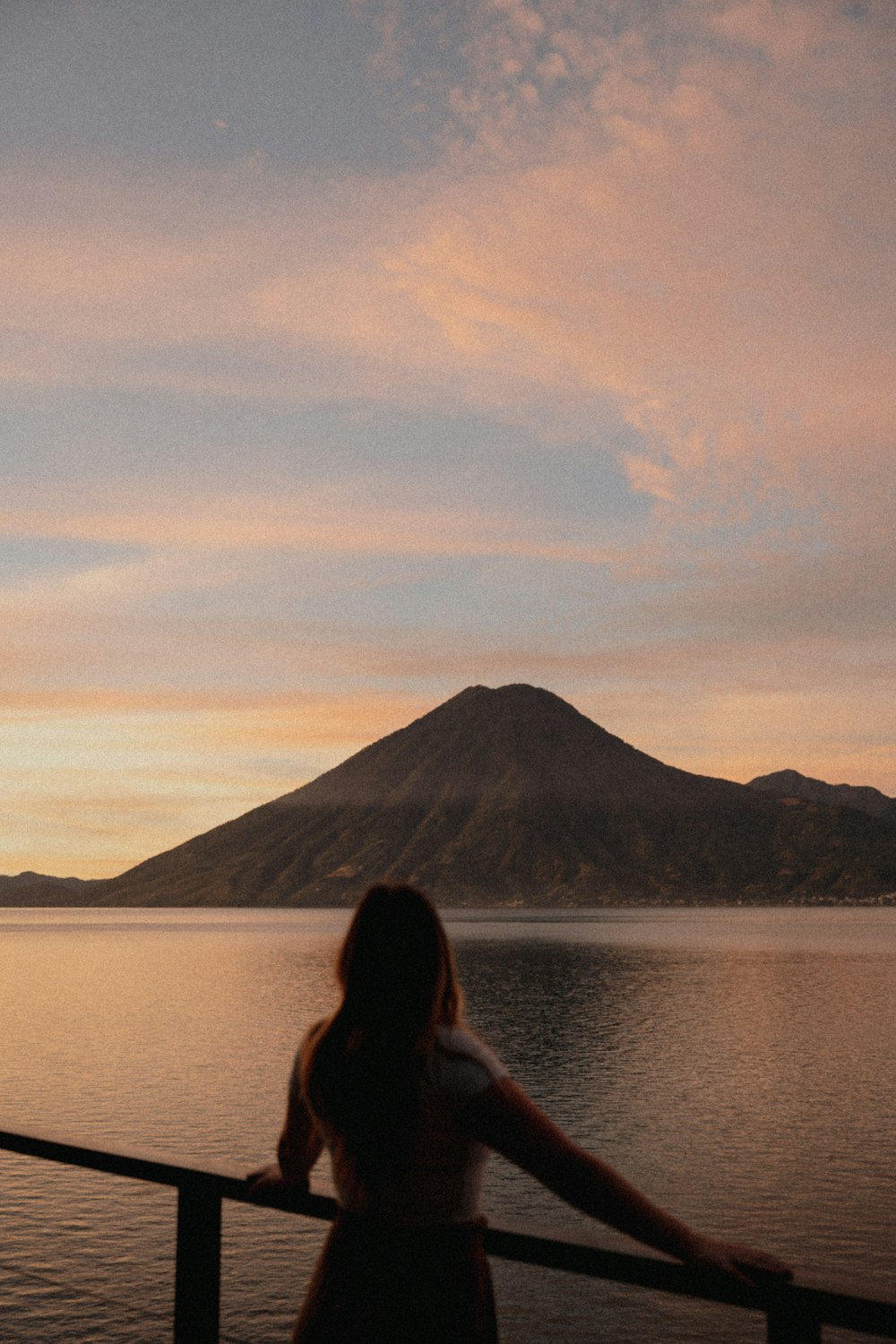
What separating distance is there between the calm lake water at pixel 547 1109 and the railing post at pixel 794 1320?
11cm

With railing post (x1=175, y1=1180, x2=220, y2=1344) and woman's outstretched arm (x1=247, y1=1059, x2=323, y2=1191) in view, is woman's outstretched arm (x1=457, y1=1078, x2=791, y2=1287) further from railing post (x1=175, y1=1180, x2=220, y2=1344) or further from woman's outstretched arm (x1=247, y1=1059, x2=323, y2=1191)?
railing post (x1=175, y1=1180, x2=220, y2=1344)

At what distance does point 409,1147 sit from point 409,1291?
331 mm

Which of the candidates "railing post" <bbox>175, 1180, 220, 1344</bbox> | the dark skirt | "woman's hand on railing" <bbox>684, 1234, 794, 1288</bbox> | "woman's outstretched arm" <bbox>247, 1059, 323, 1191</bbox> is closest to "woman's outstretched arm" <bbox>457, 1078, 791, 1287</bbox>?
"woman's hand on railing" <bbox>684, 1234, 794, 1288</bbox>

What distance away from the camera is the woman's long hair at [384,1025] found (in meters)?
2.72

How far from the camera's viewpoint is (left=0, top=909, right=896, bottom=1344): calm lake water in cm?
1692

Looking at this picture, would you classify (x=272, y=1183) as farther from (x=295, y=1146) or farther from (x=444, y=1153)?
(x=444, y=1153)

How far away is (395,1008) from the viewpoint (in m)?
2.76

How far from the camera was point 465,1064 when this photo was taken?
2650 millimetres

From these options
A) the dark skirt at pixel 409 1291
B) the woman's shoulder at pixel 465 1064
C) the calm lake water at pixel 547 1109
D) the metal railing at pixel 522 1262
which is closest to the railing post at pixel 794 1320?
the metal railing at pixel 522 1262

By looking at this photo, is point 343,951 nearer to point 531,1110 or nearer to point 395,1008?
point 395,1008

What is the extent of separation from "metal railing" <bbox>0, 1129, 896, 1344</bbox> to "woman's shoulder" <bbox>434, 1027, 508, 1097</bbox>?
0.53m

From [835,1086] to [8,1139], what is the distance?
3947 cm

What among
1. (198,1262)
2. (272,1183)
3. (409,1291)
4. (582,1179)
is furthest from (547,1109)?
(582,1179)

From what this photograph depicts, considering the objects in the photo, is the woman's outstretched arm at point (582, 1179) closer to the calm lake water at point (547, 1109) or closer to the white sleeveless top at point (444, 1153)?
the white sleeveless top at point (444, 1153)
